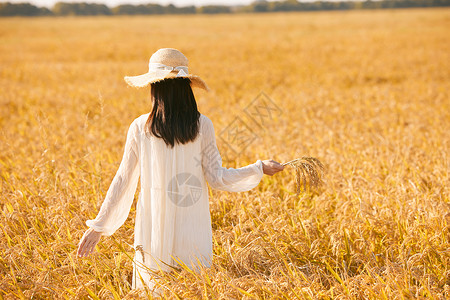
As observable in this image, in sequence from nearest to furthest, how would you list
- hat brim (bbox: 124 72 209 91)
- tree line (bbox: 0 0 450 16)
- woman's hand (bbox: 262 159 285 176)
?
hat brim (bbox: 124 72 209 91), woman's hand (bbox: 262 159 285 176), tree line (bbox: 0 0 450 16)

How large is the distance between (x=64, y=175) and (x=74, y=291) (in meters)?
1.98

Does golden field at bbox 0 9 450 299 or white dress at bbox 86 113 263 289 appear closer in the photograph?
white dress at bbox 86 113 263 289

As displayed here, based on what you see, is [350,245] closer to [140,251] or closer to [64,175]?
[140,251]

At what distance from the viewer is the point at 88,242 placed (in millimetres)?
2092

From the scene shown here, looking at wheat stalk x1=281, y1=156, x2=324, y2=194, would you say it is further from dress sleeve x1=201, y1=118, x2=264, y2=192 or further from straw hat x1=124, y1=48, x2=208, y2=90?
straw hat x1=124, y1=48, x2=208, y2=90

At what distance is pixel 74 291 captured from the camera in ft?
7.47

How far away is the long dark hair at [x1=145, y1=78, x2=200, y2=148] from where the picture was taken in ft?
6.48

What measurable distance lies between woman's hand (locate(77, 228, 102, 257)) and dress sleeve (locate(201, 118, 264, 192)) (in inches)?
28.2

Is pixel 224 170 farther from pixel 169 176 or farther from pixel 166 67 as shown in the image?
pixel 166 67

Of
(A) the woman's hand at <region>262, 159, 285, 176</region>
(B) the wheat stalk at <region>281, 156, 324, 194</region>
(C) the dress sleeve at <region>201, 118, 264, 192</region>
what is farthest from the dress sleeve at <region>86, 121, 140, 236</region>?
(B) the wheat stalk at <region>281, 156, 324, 194</region>

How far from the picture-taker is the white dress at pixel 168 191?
2.06m

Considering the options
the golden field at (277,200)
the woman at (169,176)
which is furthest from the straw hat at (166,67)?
the golden field at (277,200)

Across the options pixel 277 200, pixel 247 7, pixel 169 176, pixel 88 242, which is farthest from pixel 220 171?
pixel 247 7

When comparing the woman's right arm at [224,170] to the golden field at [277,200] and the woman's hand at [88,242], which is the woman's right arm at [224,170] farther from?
the woman's hand at [88,242]
